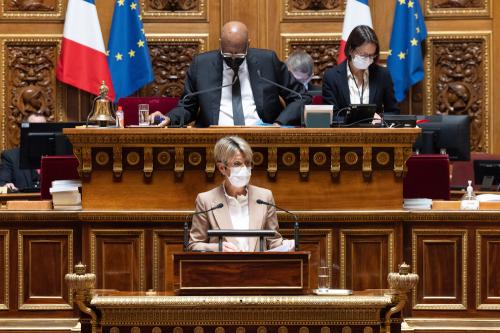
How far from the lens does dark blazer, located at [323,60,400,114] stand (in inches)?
348

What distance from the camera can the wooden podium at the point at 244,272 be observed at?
5637 millimetres

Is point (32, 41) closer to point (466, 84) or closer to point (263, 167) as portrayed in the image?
point (466, 84)

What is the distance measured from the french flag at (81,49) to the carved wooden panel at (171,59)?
49 centimetres

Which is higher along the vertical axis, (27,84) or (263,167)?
(27,84)

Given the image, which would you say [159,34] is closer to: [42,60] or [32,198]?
[42,60]

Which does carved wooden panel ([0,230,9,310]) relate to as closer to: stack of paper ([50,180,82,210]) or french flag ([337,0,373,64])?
stack of paper ([50,180,82,210])

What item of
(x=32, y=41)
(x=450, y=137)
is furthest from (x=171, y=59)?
(x=450, y=137)

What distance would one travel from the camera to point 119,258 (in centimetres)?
764

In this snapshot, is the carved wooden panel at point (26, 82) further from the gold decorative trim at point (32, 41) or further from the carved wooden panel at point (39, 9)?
the carved wooden panel at point (39, 9)

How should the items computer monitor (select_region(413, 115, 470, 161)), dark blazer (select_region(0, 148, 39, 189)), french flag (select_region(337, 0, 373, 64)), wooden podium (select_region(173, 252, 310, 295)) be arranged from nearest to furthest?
Answer: 1. wooden podium (select_region(173, 252, 310, 295))
2. computer monitor (select_region(413, 115, 470, 161))
3. dark blazer (select_region(0, 148, 39, 189))
4. french flag (select_region(337, 0, 373, 64))

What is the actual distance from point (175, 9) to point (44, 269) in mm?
4452

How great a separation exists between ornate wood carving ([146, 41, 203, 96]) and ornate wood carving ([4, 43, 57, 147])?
100 centimetres

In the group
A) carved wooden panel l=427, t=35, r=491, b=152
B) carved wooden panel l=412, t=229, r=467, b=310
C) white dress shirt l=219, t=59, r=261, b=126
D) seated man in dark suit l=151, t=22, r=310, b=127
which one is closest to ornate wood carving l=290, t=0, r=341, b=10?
carved wooden panel l=427, t=35, r=491, b=152

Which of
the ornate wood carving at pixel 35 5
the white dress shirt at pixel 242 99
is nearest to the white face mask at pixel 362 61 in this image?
the white dress shirt at pixel 242 99
